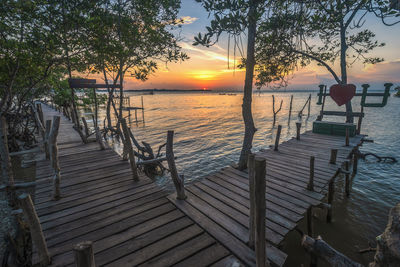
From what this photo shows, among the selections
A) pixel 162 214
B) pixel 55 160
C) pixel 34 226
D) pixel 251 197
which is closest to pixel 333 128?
pixel 251 197

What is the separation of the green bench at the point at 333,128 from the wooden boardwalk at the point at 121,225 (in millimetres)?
13605

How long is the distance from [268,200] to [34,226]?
226 inches

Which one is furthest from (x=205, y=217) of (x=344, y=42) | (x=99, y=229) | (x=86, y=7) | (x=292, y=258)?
(x=344, y=42)

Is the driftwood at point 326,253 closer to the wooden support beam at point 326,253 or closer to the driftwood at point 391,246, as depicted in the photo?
the wooden support beam at point 326,253

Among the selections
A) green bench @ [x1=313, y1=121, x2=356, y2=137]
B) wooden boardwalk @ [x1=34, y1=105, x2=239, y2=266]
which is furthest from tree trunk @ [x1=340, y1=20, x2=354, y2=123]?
wooden boardwalk @ [x1=34, y1=105, x2=239, y2=266]

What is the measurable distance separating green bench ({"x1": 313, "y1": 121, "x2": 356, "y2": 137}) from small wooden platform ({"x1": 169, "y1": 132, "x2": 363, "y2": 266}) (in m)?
4.61

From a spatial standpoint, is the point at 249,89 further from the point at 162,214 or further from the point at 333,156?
the point at 333,156

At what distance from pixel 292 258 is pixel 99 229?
582 cm

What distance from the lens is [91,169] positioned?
7.51 metres

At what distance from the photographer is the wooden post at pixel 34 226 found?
9.80ft

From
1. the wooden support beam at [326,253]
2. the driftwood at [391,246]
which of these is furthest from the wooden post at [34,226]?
the driftwood at [391,246]

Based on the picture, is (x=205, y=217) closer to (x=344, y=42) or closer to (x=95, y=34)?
(x=95, y=34)

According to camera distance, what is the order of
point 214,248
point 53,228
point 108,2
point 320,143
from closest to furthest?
point 214,248, point 53,228, point 108,2, point 320,143

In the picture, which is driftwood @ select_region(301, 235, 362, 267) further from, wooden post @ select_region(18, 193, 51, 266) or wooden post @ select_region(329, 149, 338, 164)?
wooden post @ select_region(329, 149, 338, 164)
